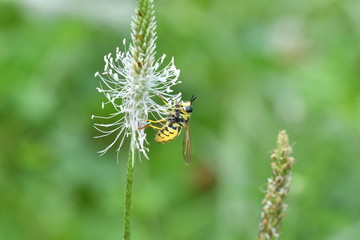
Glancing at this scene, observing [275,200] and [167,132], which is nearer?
[275,200]

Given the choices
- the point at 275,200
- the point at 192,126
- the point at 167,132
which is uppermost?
the point at 192,126

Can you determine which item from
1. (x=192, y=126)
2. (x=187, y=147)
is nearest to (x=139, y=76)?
(x=187, y=147)

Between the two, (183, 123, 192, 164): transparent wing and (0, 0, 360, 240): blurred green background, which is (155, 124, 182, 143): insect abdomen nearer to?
(183, 123, 192, 164): transparent wing

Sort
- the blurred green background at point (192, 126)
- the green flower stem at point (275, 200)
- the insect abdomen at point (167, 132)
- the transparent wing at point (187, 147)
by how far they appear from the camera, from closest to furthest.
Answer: the green flower stem at point (275, 200) < the insect abdomen at point (167, 132) < the transparent wing at point (187, 147) < the blurred green background at point (192, 126)

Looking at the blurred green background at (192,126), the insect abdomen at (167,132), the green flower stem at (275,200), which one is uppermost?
the blurred green background at (192,126)

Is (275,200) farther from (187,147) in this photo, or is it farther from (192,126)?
(192,126)

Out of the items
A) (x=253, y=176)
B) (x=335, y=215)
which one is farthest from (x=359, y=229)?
(x=253, y=176)

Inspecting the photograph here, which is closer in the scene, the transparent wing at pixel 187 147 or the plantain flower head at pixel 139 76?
the plantain flower head at pixel 139 76

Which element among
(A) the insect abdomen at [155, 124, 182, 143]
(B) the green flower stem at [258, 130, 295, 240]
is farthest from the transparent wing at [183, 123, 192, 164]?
(B) the green flower stem at [258, 130, 295, 240]

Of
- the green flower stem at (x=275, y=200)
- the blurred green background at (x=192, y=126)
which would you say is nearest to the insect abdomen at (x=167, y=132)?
the green flower stem at (x=275, y=200)

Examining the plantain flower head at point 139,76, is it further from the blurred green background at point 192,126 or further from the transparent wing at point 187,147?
the blurred green background at point 192,126
